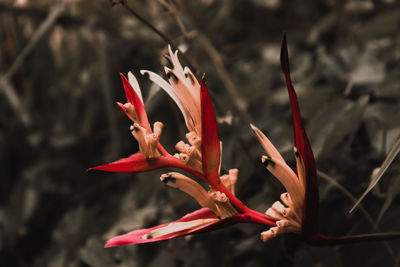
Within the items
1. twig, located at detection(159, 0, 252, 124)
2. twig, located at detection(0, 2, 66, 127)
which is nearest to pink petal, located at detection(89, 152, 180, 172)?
twig, located at detection(159, 0, 252, 124)

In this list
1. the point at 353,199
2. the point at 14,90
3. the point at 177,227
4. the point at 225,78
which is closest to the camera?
the point at 177,227

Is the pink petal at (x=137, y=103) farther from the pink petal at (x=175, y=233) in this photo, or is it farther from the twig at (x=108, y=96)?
the twig at (x=108, y=96)

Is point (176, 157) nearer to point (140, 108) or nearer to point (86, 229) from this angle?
point (140, 108)

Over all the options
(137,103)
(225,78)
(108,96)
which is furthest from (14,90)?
(137,103)

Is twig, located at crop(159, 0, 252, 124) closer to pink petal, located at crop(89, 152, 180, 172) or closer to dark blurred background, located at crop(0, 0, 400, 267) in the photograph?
dark blurred background, located at crop(0, 0, 400, 267)

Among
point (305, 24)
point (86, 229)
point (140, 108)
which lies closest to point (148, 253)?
point (86, 229)

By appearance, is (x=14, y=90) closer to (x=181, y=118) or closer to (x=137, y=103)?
(x=181, y=118)
